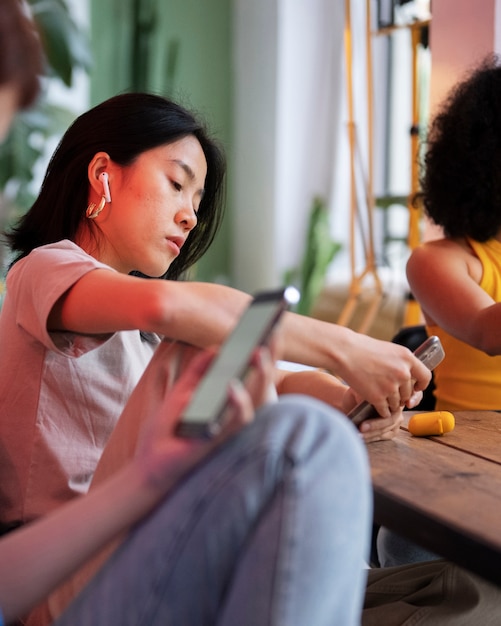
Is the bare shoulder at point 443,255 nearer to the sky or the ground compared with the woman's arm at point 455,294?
nearer to the sky

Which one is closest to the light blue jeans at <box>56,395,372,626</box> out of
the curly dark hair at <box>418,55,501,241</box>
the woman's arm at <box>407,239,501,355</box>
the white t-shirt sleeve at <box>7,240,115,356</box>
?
the white t-shirt sleeve at <box>7,240,115,356</box>

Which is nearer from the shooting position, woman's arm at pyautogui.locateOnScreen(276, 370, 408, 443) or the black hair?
woman's arm at pyautogui.locateOnScreen(276, 370, 408, 443)

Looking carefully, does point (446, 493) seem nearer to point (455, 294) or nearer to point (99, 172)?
point (99, 172)

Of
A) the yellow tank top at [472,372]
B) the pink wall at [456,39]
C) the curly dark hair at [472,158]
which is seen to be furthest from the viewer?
the pink wall at [456,39]

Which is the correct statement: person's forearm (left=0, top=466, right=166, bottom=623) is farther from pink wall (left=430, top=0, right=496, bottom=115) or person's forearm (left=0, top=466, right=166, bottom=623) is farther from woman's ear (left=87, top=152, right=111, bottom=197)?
pink wall (left=430, top=0, right=496, bottom=115)

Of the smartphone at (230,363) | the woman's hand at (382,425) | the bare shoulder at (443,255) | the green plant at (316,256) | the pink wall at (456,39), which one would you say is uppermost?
the pink wall at (456,39)

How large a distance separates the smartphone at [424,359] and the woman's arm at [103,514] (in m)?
0.49

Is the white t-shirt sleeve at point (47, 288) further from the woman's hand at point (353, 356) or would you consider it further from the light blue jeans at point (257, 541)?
the light blue jeans at point (257, 541)

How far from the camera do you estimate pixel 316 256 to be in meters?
4.27

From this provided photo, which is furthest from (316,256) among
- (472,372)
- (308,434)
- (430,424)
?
(308,434)

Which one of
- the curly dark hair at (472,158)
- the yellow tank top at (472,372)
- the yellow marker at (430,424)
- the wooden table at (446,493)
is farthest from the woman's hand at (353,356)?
the curly dark hair at (472,158)

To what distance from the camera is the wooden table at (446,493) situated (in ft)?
2.60

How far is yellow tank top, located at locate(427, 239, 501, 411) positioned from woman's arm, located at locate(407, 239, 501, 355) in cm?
3

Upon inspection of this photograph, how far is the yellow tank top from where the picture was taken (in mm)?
1799
